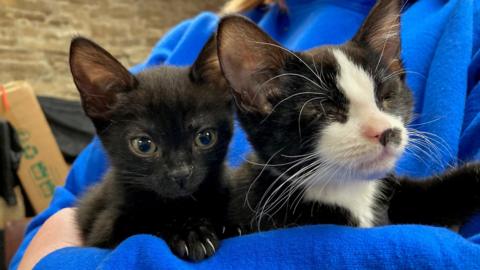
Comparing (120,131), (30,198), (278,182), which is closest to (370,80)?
(278,182)

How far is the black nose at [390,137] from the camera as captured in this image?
0.77 metres

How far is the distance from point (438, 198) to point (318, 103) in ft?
1.34

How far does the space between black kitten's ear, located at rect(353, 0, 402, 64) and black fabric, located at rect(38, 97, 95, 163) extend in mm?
3400

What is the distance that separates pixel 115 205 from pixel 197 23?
841 mm

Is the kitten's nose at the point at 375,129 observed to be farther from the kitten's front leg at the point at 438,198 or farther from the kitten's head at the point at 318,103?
the kitten's front leg at the point at 438,198

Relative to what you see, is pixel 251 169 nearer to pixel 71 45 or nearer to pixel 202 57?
pixel 202 57

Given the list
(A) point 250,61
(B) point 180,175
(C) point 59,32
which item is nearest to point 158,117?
(B) point 180,175

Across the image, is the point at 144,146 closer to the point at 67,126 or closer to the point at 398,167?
the point at 398,167

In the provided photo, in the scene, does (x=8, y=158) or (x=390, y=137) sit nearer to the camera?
(x=390, y=137)

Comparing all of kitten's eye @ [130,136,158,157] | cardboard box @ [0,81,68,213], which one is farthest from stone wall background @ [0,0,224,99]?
kitten's eye @ [130,136,158,157]

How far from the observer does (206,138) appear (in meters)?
1.04

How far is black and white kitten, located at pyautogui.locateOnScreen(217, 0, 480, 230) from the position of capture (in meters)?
0.81

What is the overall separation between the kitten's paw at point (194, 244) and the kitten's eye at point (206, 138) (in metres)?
0.24

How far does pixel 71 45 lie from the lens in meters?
1.01
